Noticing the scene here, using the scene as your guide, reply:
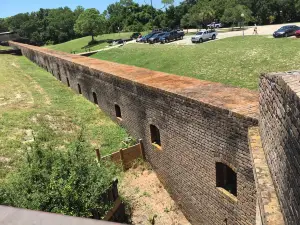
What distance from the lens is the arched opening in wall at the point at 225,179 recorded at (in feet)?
25.6

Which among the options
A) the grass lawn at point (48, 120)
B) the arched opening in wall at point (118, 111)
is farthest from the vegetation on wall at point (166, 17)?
the arched opening in wall at point (118, 111)

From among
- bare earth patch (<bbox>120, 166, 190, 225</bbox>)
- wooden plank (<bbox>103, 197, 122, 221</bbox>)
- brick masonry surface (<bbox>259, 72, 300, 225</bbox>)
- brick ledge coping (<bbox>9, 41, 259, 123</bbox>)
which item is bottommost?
bare earth patch (<bbox>120, 166, 190, 225</bbox>)

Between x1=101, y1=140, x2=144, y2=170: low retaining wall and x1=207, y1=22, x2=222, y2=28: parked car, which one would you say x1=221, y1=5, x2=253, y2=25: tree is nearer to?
x1=207, y1=22, x2=222, y2=28: parked car

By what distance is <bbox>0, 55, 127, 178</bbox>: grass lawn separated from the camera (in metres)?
12.1

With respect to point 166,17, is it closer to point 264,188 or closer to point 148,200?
point 148,200

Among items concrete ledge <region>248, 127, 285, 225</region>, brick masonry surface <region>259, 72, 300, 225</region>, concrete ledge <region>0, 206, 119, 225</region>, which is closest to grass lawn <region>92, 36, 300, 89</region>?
concrete ledge <region>248, 127, 285, 225</region>

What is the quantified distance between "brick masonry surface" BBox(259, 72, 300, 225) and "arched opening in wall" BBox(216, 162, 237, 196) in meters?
3.14

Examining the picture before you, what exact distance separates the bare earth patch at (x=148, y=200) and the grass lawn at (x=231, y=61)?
8.11 meters

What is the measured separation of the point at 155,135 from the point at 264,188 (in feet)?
22.7

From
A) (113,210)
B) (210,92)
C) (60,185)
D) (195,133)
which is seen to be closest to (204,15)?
(210,92)

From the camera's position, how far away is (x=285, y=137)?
11.3 feet

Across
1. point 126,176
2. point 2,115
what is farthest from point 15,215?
point 2,115

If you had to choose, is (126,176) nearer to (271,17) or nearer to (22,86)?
(22,86)

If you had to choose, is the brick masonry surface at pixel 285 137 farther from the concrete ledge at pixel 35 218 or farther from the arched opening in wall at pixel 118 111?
the arched opening in wall at pixel 118 111
